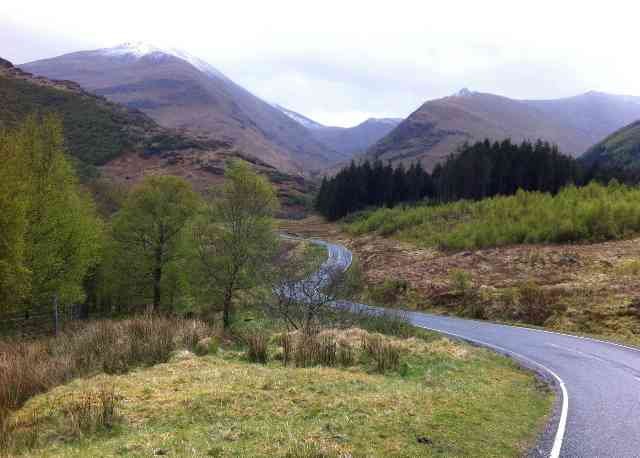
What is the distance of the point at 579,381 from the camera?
→ 50.1 feet

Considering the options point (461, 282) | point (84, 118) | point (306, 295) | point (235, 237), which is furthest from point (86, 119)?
point (306, 295)

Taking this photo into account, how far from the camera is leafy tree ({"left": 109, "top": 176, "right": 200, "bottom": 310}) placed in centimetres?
3591

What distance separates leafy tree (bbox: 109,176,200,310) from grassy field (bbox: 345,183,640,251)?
29.1 m

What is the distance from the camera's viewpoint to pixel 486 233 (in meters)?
49.6

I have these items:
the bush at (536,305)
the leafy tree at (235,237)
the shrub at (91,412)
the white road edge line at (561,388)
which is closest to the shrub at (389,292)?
the bush at (536,305)

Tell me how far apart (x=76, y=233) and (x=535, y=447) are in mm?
27087

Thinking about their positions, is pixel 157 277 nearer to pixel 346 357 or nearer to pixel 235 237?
pixel 235 237

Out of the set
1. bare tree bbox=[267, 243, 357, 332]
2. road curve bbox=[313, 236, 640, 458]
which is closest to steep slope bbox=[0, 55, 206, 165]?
bare tree bbox=[267, 243, 357, 332]

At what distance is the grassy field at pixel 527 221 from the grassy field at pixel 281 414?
3662cm

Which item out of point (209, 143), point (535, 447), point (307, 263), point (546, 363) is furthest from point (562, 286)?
point (209, 143)

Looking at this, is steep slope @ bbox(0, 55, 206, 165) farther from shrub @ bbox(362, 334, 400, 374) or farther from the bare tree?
shrub @ bbox(362, 334, 400, 374)

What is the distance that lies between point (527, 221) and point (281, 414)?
46.6 m

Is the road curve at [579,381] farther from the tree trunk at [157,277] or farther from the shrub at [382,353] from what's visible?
the tree trunk at [157,277]

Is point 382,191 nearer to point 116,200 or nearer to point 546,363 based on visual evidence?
point 116,200
